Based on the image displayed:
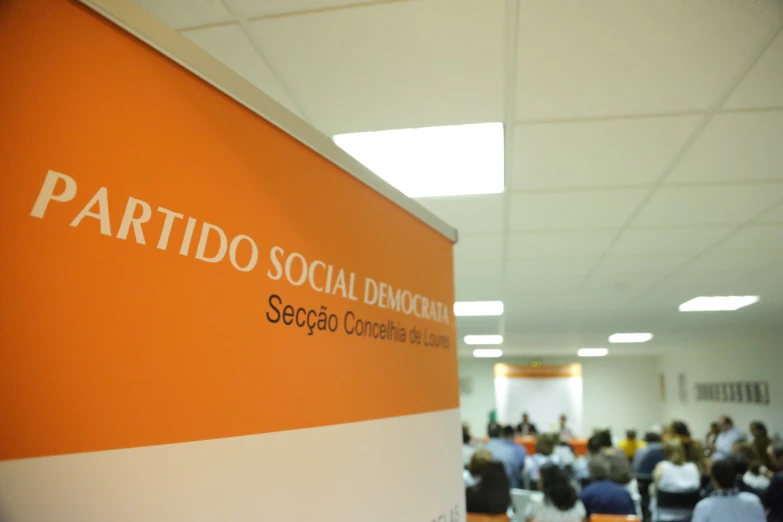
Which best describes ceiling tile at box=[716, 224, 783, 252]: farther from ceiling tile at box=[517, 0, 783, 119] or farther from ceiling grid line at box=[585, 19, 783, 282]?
ceiling tile at box=[517, 0, 783, 119]

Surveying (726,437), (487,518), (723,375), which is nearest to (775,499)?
(487,518)

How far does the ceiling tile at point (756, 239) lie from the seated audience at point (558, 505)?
7.26 ft

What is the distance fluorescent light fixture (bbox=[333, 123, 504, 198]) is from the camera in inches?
88.7

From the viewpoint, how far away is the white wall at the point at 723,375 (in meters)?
8.67

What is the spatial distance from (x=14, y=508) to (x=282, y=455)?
16.3 inches

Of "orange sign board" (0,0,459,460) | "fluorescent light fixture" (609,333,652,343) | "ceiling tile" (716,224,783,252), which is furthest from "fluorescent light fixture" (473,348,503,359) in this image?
"orange sign board" (0,0,459,460)

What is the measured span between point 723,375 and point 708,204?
9652 millimetres

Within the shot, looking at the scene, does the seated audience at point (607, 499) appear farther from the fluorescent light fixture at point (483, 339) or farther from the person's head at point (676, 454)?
the fluorescent light fixture at point (483, 339)

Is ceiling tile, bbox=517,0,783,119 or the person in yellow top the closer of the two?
ceiling tile, bbox=517,0,783,119

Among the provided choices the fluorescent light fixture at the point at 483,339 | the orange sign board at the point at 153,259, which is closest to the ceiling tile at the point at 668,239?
the orange sign board at the point at 153,259

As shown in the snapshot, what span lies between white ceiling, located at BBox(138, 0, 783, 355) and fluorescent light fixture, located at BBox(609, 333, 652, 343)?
6887 mm

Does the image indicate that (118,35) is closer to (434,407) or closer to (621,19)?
(434,407)

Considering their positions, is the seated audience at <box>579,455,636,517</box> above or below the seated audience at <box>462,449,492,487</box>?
below

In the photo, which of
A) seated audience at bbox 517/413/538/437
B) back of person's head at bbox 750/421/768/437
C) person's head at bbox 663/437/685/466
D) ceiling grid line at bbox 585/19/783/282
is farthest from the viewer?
seated audience at bbox 517/413/538/437
